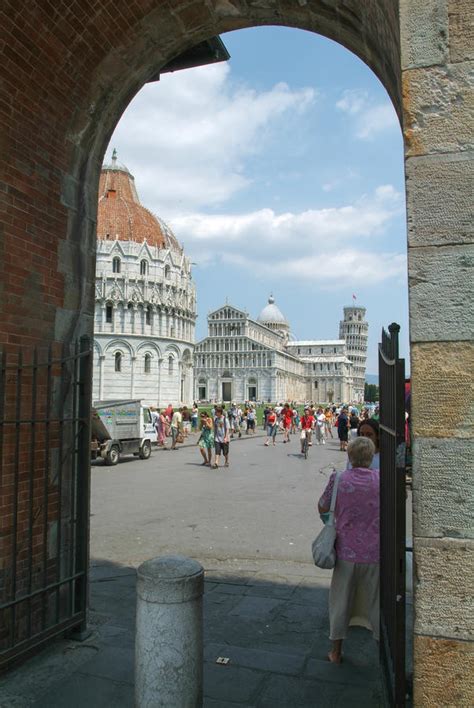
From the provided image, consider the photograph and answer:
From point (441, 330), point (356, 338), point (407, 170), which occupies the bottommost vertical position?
point (441, 330)

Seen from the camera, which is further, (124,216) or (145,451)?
(124,216)

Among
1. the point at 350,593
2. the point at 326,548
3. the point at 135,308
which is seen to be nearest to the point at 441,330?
the point at 326,548

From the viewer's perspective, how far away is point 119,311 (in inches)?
2488

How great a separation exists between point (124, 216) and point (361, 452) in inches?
2547

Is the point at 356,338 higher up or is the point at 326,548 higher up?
the point at 356,338

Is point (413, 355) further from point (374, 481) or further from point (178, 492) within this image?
point (178, 492)

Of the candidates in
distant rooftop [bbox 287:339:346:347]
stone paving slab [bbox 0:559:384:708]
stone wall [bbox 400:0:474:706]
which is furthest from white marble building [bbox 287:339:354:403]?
stone wall [bbox 400:0:474:706]

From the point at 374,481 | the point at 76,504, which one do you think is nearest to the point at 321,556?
the point at 374,481

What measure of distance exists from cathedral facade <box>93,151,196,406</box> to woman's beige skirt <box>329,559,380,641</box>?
58416 millimetres

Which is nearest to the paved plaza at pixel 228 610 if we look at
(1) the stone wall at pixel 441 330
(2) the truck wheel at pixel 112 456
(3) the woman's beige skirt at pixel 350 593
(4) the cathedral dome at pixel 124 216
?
(3) the woman's beige skirt at pixel 350 593

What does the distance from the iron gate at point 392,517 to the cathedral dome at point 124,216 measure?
62794 mm

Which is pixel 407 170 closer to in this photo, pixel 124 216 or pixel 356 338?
pixel 124 216

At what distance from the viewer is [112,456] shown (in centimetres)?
1695

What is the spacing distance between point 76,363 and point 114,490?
797 centimetres
